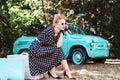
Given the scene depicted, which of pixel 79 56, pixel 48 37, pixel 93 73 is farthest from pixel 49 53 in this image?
pixel 79 56

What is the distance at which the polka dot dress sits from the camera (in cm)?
984

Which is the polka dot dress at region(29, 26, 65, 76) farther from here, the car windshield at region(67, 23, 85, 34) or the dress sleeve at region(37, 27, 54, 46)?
the car windshield at region(67, 23, 85, 34)

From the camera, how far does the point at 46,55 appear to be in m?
9.85

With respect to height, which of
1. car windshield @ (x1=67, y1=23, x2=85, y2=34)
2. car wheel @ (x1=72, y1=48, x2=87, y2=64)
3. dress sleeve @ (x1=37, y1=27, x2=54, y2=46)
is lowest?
car wheel @ (x1=72, y1=48, x2=87, y2=64)

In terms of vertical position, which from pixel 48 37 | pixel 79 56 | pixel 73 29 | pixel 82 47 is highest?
pixel 48 37

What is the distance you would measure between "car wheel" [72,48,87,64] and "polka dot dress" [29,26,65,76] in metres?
6.10

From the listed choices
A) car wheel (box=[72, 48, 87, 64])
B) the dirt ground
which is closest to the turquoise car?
car wheel (box=[72, 48, 87, 64])

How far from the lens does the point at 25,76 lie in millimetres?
10172

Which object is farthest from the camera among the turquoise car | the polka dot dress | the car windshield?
the car windshield

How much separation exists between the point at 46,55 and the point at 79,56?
6.42m

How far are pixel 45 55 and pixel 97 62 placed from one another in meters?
7.73

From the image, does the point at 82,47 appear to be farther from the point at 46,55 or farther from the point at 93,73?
the point at 46,55

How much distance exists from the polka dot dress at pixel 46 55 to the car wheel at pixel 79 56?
610 centimetres

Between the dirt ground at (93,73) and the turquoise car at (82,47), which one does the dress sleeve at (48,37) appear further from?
the turquoise car at (82,47)
